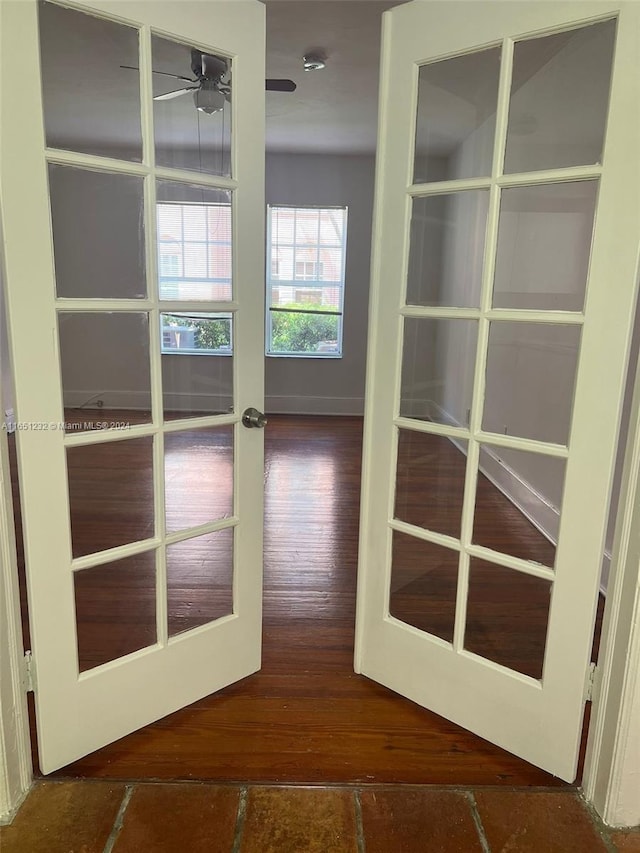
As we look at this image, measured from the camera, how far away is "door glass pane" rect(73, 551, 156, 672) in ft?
5.70

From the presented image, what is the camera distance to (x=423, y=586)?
6.74 feet

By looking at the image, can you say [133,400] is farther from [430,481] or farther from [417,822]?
[417,822]

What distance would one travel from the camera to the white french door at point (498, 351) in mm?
1494

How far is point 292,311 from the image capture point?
687 centimetres

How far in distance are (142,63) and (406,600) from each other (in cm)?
177

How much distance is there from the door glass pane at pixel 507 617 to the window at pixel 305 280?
517cm

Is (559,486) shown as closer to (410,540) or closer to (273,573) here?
(410,540)

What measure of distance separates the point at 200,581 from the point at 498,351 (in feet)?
4.06

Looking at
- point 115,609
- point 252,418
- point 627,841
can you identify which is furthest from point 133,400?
point 627,841

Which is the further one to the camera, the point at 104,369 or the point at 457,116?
the point at 457,116

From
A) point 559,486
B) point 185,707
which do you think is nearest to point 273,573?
point 185,707

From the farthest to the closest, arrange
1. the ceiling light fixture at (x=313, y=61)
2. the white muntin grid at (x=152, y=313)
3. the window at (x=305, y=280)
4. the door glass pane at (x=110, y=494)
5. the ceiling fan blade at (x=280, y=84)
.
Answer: the window at (x=305, y=280) → the ceiling light fixture at (x=313, y=61) → the ceiling fan blade at (x=280, y=84) → the door glass pane at (x=110, y=494) → the white muntin grid at (x=152, y=313)

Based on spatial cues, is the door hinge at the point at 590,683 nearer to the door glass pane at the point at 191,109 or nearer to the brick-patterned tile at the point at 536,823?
the brick-patterned tile at the point at 536,823

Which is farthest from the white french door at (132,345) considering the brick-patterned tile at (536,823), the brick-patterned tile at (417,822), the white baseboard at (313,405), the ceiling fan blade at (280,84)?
the white baseboard at (313,405)
